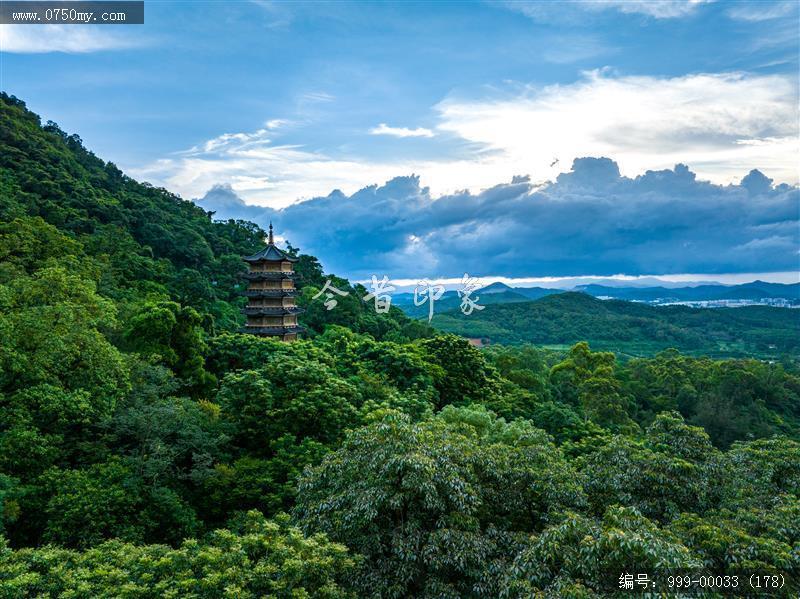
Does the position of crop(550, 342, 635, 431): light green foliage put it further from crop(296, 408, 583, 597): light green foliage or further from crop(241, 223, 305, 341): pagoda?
crop(296, 408, 583, 597): light green foliage

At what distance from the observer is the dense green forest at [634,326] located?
9000 cm

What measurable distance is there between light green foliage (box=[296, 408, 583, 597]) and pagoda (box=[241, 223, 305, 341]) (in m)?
19.2

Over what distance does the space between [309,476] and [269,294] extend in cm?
1951

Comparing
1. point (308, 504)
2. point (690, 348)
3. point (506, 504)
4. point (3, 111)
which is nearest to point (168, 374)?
point (308, 504)

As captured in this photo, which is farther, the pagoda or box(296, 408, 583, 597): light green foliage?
the pagoda

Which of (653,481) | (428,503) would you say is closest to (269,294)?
(428,503)

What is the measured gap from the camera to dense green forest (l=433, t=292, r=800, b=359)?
9000 centimetres

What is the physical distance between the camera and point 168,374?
17625 millimetres

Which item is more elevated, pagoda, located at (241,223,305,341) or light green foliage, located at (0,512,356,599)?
Result: pagoda, located at (241,223,305,341)

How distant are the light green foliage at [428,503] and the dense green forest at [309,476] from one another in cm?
4

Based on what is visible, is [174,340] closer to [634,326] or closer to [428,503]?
[428,503]

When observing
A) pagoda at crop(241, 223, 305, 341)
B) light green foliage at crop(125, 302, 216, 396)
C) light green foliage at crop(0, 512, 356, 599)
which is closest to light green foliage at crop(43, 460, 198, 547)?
light green foliage at crop(0, 512, 356, 599)

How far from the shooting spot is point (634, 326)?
101312mm

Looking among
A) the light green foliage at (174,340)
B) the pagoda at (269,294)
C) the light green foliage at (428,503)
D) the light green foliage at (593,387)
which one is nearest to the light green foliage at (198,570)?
the light green foliage at (428,503)
